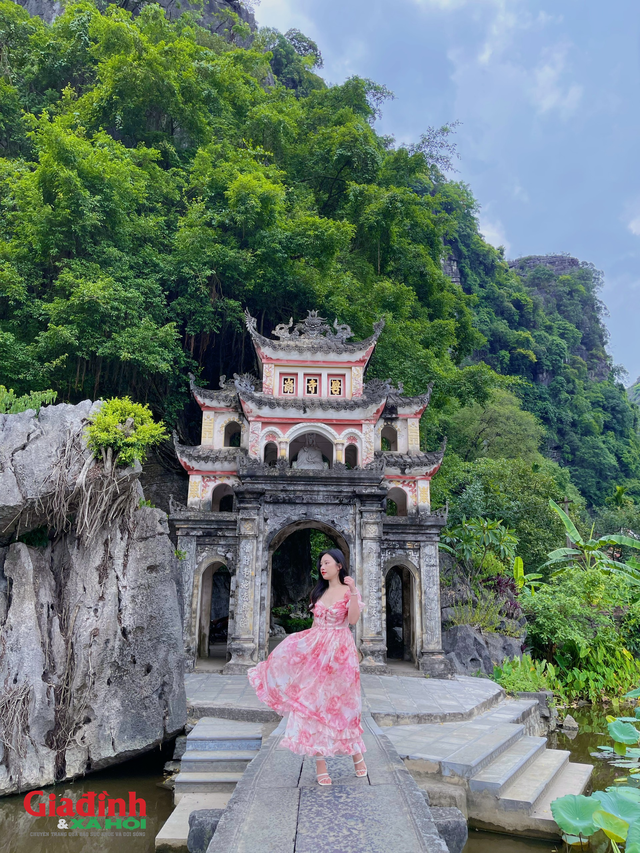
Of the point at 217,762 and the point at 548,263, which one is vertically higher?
the point at 548,263

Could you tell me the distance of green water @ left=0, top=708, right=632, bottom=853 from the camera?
18.3 ft

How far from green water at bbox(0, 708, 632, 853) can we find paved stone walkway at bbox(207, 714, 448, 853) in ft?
6.43

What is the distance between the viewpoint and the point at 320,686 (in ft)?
14.0

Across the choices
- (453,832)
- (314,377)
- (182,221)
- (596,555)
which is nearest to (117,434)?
(453,832)

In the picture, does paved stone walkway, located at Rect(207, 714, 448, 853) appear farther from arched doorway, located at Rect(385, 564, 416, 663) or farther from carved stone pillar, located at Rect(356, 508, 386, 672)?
arched doorway, located at Rect(385, 564, 416, 663)

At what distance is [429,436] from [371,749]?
58.2 ft

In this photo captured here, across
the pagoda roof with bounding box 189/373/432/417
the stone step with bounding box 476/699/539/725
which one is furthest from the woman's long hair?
the pagoda roof with bounding box 189/373/432/417

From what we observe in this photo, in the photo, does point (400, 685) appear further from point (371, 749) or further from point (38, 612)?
point (38, 612)

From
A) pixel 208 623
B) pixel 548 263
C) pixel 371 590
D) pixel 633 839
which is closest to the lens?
pixel 633 839

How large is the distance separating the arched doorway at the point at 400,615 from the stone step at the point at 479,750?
5.49 m

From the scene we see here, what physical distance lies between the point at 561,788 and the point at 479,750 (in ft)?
3.68

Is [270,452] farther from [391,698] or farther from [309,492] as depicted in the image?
[391,698]

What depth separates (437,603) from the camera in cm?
1286

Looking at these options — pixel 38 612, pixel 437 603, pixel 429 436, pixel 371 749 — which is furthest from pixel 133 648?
pixel 429 436
